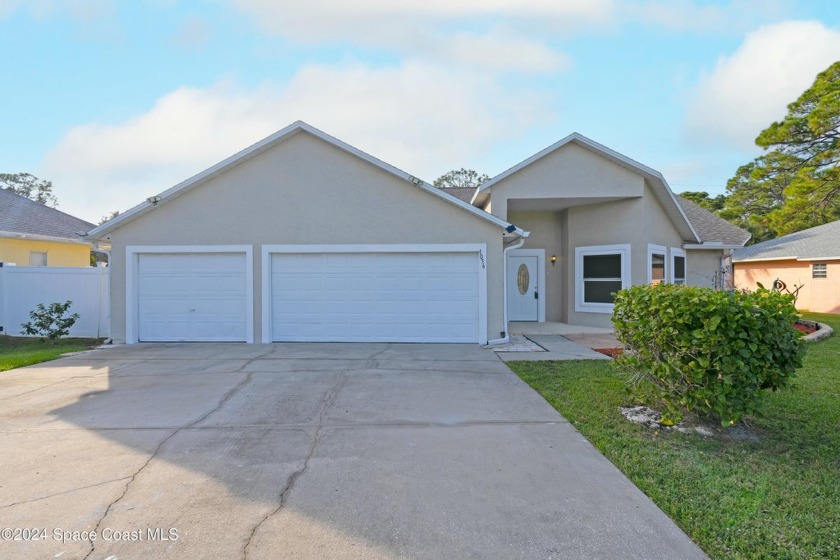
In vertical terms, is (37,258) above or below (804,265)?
above

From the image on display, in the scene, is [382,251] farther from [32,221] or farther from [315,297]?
[32,221]

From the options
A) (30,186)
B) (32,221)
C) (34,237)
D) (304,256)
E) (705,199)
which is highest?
(30,186)

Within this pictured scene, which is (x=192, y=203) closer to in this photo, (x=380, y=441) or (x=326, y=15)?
(x=326, y=15)

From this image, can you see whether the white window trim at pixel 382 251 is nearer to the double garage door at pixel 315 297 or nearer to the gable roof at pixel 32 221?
the double garage door at pixel 315 297

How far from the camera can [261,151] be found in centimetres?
1040

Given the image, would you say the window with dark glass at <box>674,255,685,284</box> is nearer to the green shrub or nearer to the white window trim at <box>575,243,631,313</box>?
the white window trim at <box>575,243,631,313</box>

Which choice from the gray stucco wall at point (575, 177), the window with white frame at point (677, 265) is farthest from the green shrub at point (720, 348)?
the window with white frame at point (677, 265)

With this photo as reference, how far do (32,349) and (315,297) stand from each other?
21.7 ft

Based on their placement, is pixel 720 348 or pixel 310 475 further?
pixel 720 348

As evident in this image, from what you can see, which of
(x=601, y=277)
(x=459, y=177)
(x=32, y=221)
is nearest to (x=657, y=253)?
(x=601, y=277)

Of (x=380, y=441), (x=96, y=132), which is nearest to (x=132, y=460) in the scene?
(x=380, y=441)

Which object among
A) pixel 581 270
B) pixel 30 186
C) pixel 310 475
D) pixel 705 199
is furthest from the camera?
pixel 30 186

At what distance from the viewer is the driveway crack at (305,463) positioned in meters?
2.82

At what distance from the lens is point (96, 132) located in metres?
17.4
